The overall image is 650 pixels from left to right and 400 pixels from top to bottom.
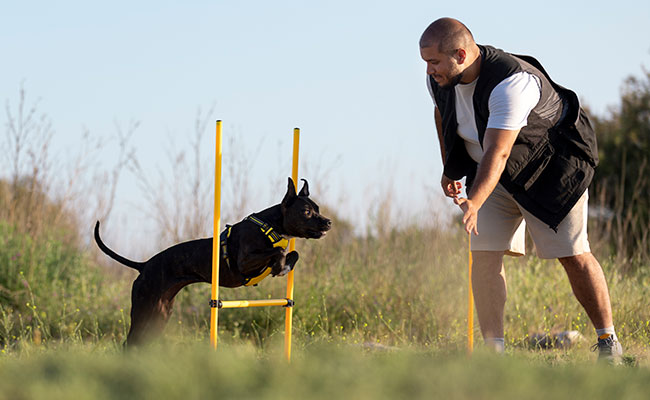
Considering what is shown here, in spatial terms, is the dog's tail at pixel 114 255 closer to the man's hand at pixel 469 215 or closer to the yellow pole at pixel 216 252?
the yellow pole at pixel 216 252

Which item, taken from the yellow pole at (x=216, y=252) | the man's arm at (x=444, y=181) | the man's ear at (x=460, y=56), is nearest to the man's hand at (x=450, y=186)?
the man's arm at (x=444, y=181)

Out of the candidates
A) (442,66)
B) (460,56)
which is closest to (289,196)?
(442,66)

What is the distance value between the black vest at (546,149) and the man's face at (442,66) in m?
0.13

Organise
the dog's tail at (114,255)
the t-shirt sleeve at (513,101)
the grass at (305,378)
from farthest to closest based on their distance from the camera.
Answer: the dog's tail at (114,255)
the t-shirt sleeve at (513,101)
the grass at (305,378)

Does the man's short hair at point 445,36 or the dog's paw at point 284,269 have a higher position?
the man's short hair at point 445,36

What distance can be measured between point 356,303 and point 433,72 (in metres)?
2.80

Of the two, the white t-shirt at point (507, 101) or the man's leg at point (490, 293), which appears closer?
the white t-shirt at point (507, 101)

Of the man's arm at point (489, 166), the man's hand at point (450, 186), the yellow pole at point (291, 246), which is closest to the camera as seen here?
the man's arm at point (489, 166)

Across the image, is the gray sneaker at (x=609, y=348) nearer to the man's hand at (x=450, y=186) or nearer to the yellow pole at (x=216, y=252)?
the man's hand at (x=450, y=186)

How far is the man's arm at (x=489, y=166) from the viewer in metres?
3.44

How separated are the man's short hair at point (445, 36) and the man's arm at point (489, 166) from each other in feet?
1.64

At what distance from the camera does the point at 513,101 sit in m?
3.63

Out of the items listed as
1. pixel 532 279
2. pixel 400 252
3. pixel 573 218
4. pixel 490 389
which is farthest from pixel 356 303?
pixel 490 389

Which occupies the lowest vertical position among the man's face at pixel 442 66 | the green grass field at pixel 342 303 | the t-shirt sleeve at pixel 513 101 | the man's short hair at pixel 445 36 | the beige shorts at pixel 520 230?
the green grass field at pixel 342 303
